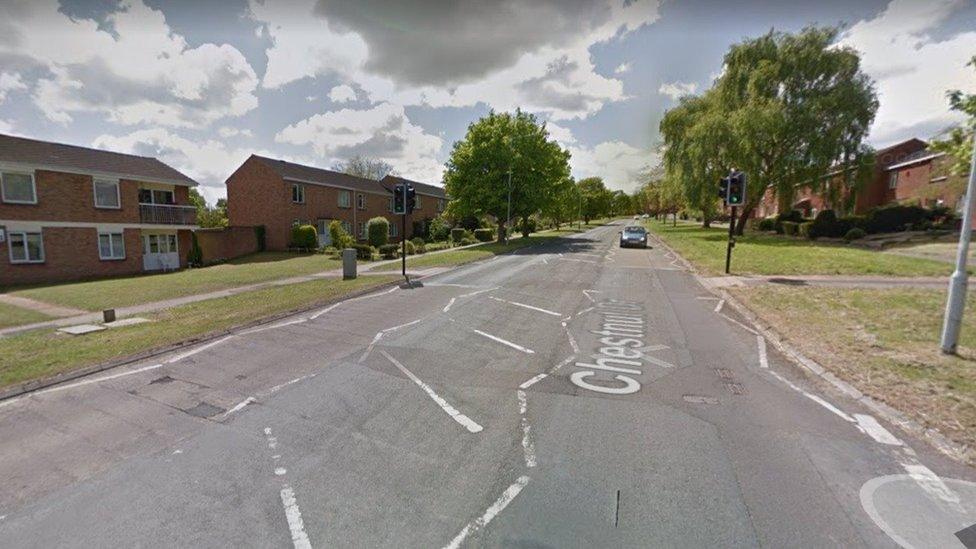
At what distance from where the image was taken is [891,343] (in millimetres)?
6770

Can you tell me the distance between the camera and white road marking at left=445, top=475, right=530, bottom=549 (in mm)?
2801

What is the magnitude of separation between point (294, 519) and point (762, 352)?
7197mm

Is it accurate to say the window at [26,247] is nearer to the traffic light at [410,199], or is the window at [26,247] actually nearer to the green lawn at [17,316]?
the green lawn at [17,316]

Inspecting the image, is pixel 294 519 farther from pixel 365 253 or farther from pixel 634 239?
pixel 634 239

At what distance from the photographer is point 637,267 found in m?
18.0

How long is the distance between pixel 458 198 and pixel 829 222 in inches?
1033

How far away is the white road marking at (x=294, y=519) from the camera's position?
9.19 ft

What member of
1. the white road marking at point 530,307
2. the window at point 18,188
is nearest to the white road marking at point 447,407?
the white road marking at point 530,307

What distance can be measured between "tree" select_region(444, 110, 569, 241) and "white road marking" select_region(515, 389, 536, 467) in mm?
28679

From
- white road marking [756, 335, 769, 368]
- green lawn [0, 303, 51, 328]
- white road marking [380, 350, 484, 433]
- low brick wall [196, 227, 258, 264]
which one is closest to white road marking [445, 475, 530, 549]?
white road marking [380, 350, 484, 433]

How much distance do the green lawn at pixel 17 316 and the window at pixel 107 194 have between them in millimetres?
10793

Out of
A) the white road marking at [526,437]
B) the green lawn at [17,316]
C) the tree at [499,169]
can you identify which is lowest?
the green lawn at [17,316]

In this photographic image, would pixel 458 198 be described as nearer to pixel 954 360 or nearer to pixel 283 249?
pixel 283 249

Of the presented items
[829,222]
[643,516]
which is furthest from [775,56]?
[643,516]
